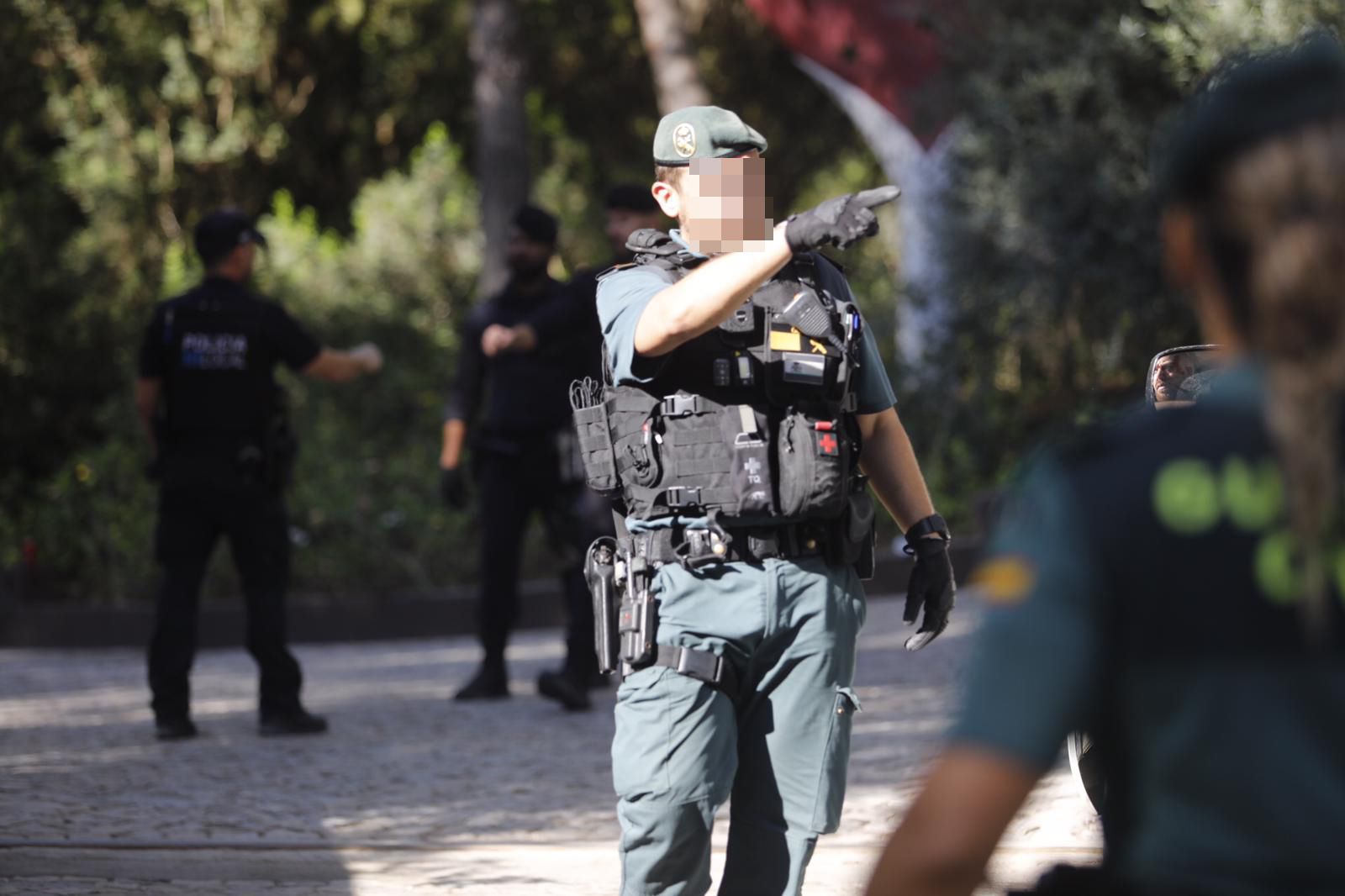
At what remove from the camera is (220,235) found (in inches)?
292

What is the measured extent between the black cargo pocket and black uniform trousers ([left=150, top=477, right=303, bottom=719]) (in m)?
3.98

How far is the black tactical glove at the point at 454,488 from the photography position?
28.1ft

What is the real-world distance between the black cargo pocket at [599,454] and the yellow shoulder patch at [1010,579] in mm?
2022

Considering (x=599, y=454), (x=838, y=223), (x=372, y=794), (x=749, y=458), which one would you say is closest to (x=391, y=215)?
(x=372, y=794)

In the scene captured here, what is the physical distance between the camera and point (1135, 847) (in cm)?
166

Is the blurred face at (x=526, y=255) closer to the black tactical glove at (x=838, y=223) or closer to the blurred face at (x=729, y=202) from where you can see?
the blurred face at (x=729, y=202)

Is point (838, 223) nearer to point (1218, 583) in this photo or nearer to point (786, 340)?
point (786, 340)

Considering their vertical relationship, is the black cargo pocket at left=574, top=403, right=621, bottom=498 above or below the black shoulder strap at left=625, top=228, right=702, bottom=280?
below

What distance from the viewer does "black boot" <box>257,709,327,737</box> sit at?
7.58m

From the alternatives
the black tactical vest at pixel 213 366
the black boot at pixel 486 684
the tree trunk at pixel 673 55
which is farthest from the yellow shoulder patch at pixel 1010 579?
the tree trunk at pixel 673 55

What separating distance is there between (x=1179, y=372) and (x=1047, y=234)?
9.45 m

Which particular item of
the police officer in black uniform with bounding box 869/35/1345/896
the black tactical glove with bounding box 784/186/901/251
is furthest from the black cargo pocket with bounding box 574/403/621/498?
the police officer in black uniform with bounding box 869/35/1345/896

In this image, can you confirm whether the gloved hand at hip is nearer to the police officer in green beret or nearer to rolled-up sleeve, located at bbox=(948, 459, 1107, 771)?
the police officer in green beret

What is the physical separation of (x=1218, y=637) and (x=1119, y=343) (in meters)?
12.4
